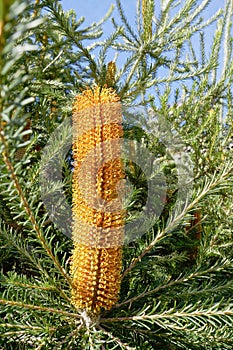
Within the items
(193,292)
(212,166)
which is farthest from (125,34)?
(193,292)

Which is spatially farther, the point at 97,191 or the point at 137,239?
the point at 137,239

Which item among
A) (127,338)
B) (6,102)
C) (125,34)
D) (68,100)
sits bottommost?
(127,338)

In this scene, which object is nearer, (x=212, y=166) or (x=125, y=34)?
(x=212, y=166)

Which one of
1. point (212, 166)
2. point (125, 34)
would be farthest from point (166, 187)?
point (125, 34)

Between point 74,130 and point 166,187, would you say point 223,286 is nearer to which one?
point 166,187

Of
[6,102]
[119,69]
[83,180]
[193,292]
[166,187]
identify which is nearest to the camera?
[6,102]

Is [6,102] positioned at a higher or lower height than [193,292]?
higher

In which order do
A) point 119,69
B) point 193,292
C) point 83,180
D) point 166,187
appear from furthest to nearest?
point 119,69 < point 166,187 < point 193,292 < point 83,180
